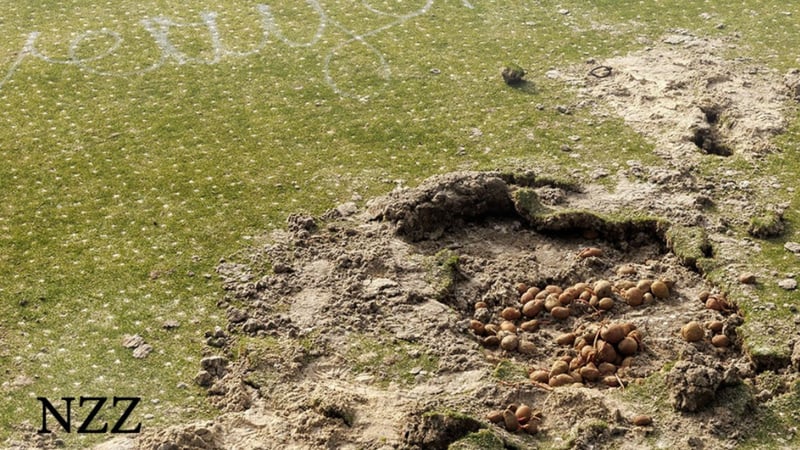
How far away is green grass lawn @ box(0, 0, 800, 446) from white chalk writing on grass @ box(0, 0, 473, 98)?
4cm

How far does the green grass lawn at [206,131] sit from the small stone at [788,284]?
3.01 m

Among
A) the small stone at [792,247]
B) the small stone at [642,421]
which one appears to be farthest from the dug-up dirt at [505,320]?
the small stone at [792,247]

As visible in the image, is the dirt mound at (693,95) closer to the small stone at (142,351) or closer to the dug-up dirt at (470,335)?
the dug-up dirt at (470,335)

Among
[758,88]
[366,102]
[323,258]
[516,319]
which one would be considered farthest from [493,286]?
[758,88]

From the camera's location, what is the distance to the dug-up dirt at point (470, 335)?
10039 mm

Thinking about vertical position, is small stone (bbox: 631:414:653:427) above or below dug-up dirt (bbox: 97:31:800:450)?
above

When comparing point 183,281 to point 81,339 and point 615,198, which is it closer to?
point 81,339

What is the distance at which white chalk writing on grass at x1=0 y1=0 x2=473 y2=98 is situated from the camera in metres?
17.4

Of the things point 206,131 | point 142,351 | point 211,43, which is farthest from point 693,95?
point 142,351

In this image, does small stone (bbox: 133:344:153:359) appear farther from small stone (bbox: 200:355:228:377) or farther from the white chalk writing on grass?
the white chalk writing on grass

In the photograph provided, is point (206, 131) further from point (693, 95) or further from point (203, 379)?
point (693, 95)

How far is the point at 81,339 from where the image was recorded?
454 inches

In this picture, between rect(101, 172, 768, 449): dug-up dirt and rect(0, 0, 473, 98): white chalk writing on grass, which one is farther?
rect(0, 0, 473, 98): white chalk writing on grass

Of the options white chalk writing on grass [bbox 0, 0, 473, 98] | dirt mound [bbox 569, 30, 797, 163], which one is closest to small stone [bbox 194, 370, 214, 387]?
white chalk writing on grass [bbox 0, 0, 473, 98]
